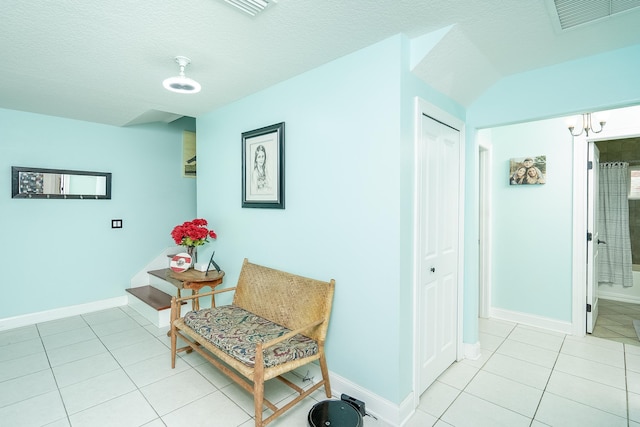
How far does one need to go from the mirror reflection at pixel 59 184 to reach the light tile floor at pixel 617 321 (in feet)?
19.4

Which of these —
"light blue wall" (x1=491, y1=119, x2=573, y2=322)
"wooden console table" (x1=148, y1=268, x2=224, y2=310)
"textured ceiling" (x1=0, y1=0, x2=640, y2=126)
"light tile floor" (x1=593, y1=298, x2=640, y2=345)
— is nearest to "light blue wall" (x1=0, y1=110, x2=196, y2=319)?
"textured ceiling" (x1=0, y1=0, x2=640, y2=126)

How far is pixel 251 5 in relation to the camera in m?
1.55

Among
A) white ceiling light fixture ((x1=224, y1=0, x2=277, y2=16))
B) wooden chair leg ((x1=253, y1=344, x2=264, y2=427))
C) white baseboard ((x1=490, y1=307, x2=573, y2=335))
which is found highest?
white ceiling light fixture ((x1=224, y1=0, x2=277, y2=16))

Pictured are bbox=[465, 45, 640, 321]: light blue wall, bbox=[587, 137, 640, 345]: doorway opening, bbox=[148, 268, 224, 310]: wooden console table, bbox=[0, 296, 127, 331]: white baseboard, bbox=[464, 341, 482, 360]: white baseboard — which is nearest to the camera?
bbox=[465, 45, 640, 321]: light blue wall

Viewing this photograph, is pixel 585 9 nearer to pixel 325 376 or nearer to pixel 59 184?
pixel 325 376

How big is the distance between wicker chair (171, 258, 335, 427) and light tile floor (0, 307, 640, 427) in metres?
0.24

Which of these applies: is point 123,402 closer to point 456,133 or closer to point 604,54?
point 456,133

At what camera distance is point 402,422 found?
1.90 m

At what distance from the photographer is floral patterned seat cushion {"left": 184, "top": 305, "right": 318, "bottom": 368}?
190cm

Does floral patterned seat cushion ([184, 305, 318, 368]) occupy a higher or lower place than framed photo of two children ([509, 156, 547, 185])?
lower

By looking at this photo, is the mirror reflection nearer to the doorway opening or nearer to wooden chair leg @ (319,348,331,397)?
wooden chair leg @ (319,348,331,397)

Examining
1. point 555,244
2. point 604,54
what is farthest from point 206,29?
point 555,244

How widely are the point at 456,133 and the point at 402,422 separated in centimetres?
217

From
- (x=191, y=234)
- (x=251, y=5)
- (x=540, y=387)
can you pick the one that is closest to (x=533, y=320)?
(x=540, y=387)
